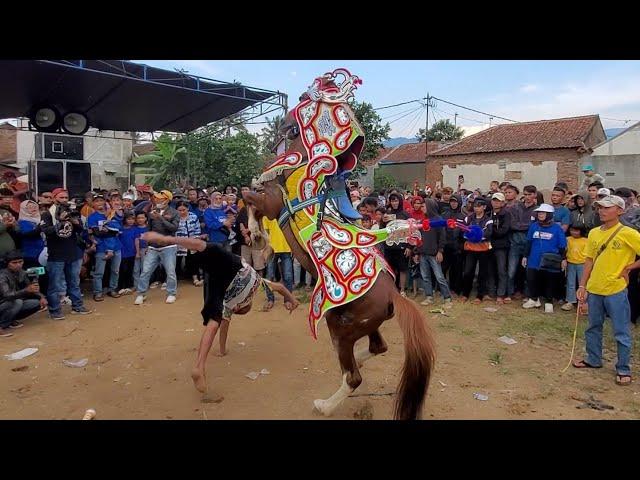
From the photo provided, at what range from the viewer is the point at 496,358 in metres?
5.51

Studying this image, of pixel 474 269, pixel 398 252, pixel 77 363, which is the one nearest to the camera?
pixel 77 363

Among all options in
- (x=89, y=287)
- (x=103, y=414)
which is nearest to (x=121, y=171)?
(x=89, y=287)

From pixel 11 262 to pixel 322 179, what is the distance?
5.08 m

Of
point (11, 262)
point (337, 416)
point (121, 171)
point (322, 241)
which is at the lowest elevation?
point (337, 416)

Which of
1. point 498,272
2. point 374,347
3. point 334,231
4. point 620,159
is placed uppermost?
point 620,159

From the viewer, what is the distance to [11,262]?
6301mm

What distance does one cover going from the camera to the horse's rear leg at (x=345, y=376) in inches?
150

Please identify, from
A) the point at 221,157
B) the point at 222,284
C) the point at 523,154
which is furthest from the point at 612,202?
the point at 523,154

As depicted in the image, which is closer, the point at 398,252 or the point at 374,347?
the point at 374,347

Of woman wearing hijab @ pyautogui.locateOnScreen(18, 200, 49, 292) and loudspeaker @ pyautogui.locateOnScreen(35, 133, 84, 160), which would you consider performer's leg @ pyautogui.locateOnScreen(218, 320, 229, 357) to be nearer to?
woman wearing hijab @ pyautogui.locateOnScreen(18, 200, 49, 292)

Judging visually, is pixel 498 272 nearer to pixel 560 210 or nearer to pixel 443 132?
pixel 560 210

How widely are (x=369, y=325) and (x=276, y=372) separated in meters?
1.81

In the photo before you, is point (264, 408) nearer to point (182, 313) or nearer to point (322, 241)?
point (322, 241)

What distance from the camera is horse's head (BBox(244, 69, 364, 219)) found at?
3.87m
